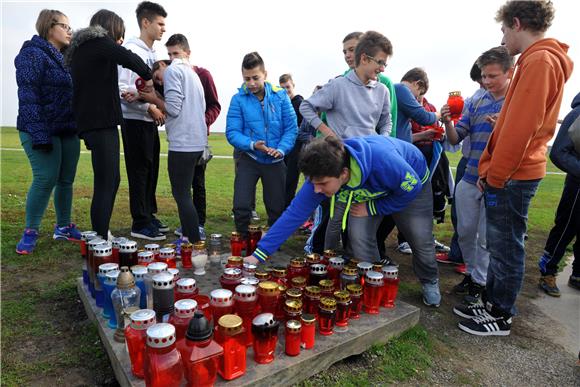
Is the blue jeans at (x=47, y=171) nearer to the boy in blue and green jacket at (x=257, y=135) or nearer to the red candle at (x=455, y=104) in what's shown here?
the boy in blue and green jacket at (x=257, y=135)

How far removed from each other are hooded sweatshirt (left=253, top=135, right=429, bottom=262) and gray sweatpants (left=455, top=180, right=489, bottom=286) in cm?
73

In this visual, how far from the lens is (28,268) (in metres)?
3.62

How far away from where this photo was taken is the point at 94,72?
341 cm

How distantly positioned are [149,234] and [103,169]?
1400 millimetres

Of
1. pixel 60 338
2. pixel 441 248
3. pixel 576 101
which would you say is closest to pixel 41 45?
pixel 60 338

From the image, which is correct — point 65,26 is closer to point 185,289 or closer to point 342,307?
point 185,289

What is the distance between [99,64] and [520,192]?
3.61m

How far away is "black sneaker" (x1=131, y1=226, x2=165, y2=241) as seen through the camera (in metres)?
4.67

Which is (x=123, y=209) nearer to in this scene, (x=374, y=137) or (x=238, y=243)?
(x=238, y=243)

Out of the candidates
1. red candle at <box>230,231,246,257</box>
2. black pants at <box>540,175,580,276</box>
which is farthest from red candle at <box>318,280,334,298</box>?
black pants at <box>540,175,580,276</box>

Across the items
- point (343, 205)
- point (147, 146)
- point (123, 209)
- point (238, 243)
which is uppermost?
point (147, 146)

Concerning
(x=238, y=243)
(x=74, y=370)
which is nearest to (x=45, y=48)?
(x=238, y=243)

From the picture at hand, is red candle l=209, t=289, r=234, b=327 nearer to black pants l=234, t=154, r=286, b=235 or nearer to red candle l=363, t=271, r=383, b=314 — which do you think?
red candle l=363, t=271, r=383, b=314

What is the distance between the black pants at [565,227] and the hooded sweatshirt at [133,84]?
4565mm
